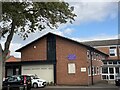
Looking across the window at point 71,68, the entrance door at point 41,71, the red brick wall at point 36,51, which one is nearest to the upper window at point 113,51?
the red brick wall at point 36,51

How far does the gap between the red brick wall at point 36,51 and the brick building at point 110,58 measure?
14.3 metres

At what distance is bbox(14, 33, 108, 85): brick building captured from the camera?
114 ft

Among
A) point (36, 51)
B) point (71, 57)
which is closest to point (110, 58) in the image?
point (71, 57)

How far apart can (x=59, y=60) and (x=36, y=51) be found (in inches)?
160

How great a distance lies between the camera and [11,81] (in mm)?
25703

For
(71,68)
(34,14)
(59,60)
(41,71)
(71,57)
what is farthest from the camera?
(41,71)

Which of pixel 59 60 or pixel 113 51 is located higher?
pixel 113 51

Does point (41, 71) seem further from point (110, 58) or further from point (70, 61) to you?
point (110, 58)

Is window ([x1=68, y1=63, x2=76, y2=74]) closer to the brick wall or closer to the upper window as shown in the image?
the brick wall

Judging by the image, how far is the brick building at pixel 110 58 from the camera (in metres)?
47.8

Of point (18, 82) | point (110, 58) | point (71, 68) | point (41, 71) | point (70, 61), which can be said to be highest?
point (110, 58)

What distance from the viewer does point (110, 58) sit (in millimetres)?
53125

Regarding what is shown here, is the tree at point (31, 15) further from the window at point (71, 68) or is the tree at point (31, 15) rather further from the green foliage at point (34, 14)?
the window at point (71, 68)

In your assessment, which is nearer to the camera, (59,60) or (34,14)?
(34,14)
